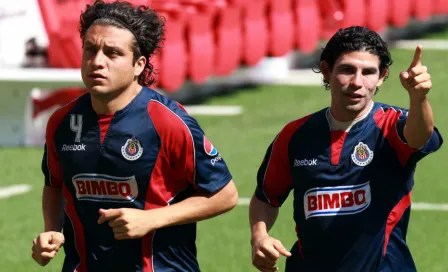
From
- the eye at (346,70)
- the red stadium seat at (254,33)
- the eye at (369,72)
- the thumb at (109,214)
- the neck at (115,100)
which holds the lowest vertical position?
the red stadium seat at (254,33)

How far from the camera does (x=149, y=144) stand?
555cm

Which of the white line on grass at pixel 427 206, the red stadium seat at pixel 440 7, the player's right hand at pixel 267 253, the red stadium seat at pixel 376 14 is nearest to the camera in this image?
the player's right hand at pixel 267 253

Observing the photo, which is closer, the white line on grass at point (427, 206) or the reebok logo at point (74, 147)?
the reebok logo at point (74, 147)

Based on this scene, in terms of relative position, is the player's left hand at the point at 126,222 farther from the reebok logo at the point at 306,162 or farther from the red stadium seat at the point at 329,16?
the red stadium seat at the point at 329,16

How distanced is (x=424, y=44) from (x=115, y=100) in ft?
59.8

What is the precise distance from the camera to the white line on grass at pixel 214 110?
54.0 ft

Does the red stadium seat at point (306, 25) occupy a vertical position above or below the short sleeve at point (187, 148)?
below

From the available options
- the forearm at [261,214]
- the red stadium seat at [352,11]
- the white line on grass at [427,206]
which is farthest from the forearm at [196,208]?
the red stadium seat at [352,11]

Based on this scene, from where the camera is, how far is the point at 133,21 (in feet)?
18.4

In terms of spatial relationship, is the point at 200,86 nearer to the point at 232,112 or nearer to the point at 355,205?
the point at 232,112

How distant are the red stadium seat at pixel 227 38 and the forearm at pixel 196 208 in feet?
38.5

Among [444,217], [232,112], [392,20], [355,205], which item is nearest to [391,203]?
[355,205]

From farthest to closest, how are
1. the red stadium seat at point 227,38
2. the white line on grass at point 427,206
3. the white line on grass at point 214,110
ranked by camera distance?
the red stadium seat at point 227,38 < the white line on grass at point 214,110 < the white line on grass at point 427,206

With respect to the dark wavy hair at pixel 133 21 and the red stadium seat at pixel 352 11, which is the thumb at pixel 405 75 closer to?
the dark wavy hair at pixel 133 21
